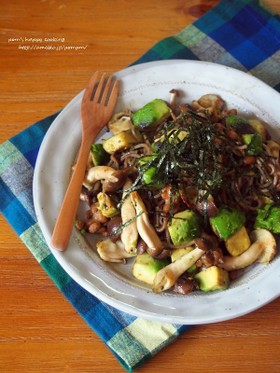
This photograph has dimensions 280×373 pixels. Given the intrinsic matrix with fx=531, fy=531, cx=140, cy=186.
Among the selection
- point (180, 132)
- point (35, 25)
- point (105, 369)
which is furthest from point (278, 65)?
point (105, 369)

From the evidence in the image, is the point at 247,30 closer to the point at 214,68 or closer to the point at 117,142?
the point at 214,68

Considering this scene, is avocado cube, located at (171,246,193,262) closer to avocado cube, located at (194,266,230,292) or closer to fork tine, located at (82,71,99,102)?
avocado cube, located at (194,266,230,292)

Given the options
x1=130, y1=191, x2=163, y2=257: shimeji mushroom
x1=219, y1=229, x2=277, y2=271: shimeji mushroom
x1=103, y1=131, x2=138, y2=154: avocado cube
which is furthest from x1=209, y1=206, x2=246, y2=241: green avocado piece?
x1=103, y1=131, x2=138, y2=154: avocado cube

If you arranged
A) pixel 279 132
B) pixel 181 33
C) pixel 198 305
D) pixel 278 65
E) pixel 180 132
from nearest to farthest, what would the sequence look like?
pixel 198 305 < pixel 180 132 < pixel 279 132 < pixel 278 65 < pixel 181 33

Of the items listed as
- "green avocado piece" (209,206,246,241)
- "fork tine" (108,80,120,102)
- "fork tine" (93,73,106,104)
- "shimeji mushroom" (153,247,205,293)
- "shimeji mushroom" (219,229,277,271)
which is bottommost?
"shimeji mushroom" (219,229,277,271)

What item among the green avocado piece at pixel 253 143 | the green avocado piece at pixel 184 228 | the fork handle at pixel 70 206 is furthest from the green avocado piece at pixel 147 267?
the green avocado piece at pixel 253 143
